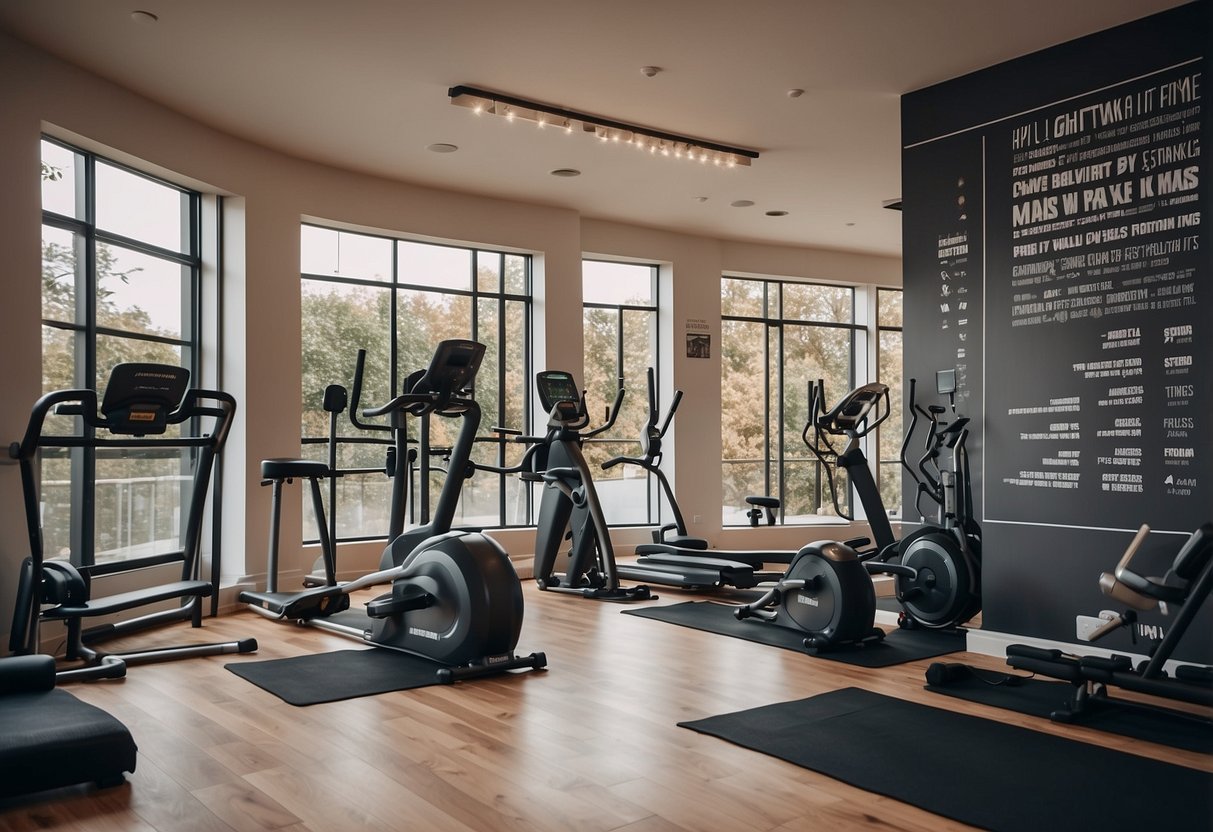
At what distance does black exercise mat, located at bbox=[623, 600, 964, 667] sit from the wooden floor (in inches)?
6.3

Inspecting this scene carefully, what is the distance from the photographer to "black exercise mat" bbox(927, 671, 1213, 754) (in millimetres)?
3514

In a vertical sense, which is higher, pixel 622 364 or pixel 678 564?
pixel 622 364

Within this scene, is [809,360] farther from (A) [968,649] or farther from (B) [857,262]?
(A) [968,649]

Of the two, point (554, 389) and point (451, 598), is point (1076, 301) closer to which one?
point (451, 598)

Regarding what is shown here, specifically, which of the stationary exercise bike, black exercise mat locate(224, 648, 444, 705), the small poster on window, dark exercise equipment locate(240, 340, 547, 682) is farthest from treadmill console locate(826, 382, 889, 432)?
the small poster on window

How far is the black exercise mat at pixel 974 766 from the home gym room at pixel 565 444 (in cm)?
2

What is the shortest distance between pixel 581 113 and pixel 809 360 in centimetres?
546

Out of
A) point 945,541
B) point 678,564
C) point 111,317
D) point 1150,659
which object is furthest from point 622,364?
point 1150,659

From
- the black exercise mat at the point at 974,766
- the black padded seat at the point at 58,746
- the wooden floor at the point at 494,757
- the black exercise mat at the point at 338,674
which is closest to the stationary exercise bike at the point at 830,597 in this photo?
the wooden floor at the point at 494,757

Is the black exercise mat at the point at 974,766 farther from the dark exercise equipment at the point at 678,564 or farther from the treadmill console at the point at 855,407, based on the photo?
the dark exercise equipment at the point at 678,564

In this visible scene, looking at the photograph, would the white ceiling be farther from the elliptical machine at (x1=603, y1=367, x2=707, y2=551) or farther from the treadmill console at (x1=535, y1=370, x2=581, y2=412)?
the elliptical machine at (x1=603, y1=367, x2=707, y2=551)

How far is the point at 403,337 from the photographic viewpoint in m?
8.24

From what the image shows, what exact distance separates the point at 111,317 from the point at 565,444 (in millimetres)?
3154

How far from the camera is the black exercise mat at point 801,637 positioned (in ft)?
16.0
